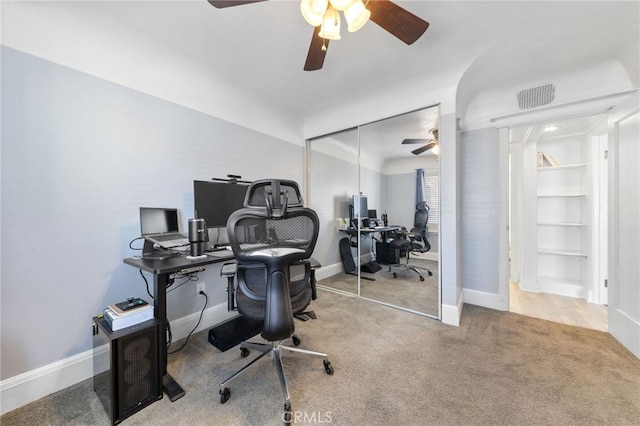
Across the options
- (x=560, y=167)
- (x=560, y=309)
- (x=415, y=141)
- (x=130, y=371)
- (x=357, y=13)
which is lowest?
(x=560, y=309)

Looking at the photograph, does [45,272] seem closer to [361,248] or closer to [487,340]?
[361,248]

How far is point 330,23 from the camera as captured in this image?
1268mm

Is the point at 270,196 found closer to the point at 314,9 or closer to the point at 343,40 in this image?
the point at 314,9

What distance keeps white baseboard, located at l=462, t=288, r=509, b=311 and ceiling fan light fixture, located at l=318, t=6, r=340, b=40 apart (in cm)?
309

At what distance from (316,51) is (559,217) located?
4.06 m

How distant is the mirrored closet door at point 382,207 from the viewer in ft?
8.92

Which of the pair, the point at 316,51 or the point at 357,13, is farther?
the point at 316,51

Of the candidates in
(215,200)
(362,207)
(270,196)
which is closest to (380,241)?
(362,207)

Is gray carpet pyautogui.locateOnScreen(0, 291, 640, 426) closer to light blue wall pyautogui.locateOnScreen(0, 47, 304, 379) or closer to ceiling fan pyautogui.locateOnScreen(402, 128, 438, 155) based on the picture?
light blue wall pyautogui.locateOnScreen(0, 47, 304, 379)

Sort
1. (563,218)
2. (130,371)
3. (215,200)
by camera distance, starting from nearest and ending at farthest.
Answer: (130,371) < (215,200) < (563,218)

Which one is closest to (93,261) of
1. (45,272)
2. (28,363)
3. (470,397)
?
(45,272)

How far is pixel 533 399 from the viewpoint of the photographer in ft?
4.49

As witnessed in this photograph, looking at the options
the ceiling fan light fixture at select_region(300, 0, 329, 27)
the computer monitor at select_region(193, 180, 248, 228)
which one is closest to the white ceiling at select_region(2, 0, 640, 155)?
the ceiling fan light fixture at select_region(300, 0, 329, 27)

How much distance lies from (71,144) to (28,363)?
1.43 metres
